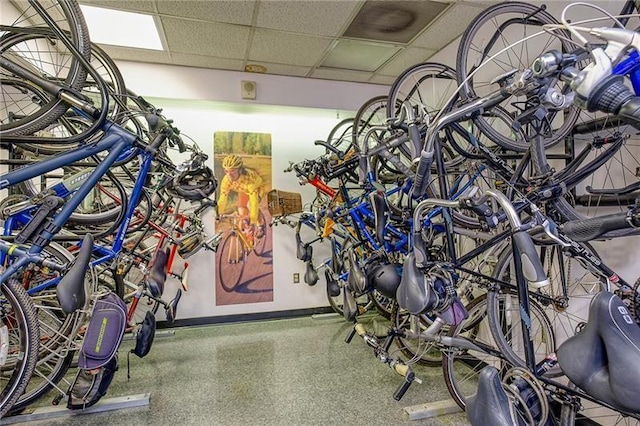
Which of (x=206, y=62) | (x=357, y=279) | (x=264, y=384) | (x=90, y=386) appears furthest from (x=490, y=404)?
(x=206, y=62)

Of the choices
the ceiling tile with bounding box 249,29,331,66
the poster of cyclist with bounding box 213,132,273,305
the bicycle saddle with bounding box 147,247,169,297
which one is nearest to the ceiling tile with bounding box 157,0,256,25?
the ceiling tile with bounding box 249,29,331,66

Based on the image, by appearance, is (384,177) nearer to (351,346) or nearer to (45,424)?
(351,346)

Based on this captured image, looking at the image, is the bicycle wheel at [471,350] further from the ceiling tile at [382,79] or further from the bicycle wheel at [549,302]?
the ceiling tile at [382,79]

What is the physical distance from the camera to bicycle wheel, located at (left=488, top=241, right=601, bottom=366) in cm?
173

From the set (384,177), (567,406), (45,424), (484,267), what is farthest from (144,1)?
(567,406)

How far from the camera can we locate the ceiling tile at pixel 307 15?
246cm

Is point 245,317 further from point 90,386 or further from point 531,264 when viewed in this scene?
point 531,264

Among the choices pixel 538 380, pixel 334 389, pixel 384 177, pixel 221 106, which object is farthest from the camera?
pixel 221 106

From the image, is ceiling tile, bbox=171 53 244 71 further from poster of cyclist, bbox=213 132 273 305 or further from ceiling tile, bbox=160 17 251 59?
poster of cyclist, bbox=213 132 273 305

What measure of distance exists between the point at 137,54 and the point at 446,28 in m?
2.85

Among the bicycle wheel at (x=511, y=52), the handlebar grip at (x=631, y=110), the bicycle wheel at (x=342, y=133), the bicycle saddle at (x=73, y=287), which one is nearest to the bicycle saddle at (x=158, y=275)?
the bicycle saddle at (x=73, y=287)

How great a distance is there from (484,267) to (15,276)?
2.65m

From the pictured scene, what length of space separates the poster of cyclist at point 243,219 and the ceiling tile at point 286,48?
101 cm

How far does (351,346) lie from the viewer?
3102 millimetres
